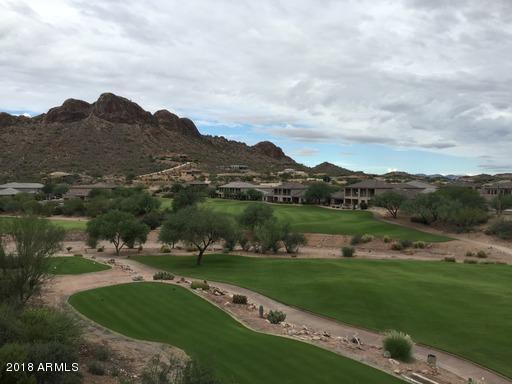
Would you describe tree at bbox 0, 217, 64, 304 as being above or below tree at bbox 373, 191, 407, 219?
below

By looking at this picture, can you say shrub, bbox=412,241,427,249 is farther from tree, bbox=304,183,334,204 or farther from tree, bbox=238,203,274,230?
Answer: tree, bbox=304,183,334,204

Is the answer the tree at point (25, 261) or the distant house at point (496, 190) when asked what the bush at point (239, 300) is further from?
the distant house at point (496, 190)

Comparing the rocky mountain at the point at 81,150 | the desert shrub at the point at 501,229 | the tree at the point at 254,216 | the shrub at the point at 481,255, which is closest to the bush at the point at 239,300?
the tree at the point at 254,216

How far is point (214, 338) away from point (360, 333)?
28.0ft

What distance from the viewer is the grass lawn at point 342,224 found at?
71188 mm

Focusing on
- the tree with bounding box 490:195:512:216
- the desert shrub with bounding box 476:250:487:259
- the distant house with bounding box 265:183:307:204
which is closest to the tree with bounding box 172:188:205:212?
the distant house with bounding box 265:183:307:204

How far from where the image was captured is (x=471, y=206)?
8088 centimetres

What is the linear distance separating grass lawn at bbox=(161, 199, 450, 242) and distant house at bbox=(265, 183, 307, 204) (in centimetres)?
1813

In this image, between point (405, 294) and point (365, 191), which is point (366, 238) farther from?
point (365, 191)

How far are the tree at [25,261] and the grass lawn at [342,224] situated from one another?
51.3 metres

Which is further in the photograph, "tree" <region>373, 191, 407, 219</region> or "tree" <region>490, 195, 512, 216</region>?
"tree" <region>490, 195, 512, 216</region>

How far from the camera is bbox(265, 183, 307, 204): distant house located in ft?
382

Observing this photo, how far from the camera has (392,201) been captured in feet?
272

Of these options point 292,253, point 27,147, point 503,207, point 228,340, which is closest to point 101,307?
point 228,340
